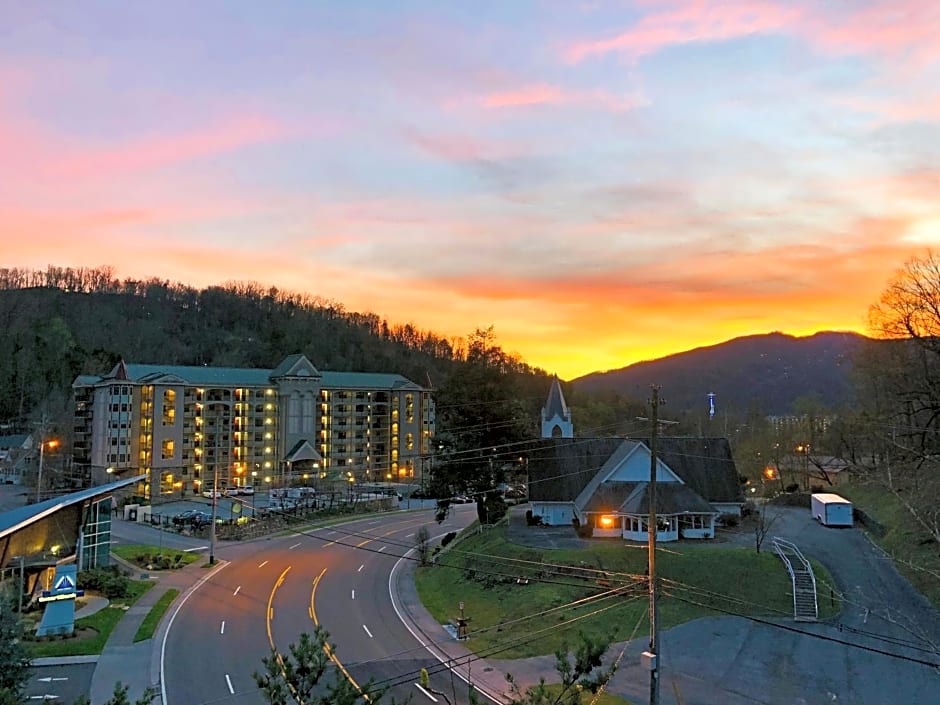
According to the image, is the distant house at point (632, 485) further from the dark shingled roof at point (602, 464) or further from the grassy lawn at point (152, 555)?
the grassy lawn at point (152, 555)

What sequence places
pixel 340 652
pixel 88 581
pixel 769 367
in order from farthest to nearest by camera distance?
pixel 769 367
pixel 88 581
pixel 340 652

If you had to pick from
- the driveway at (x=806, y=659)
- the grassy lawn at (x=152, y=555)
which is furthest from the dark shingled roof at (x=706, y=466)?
the grassy lawn at (x=152, y=555)

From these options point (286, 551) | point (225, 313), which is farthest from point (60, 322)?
point (286, 551)

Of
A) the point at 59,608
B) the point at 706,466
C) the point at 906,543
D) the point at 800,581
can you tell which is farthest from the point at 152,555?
the point at 906,543

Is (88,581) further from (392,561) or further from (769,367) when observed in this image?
(769,367)

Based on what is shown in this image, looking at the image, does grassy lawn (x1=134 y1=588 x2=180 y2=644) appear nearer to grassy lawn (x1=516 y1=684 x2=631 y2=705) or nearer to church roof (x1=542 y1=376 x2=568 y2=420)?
grassy lawn (x1=516 y1=684 x2=631 y2=705)

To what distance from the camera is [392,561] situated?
44.3 meters

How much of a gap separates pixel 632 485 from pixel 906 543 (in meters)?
15.8

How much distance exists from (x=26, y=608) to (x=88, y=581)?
3741mm

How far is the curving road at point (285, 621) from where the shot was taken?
2348cm

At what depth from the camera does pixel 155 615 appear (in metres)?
31.3

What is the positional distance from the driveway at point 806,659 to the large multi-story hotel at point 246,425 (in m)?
50.8

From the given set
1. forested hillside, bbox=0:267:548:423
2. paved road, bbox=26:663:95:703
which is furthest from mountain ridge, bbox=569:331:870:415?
paved road, bbox=26:663:95:703

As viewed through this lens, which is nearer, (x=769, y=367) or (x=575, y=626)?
(x=575, y=626)
